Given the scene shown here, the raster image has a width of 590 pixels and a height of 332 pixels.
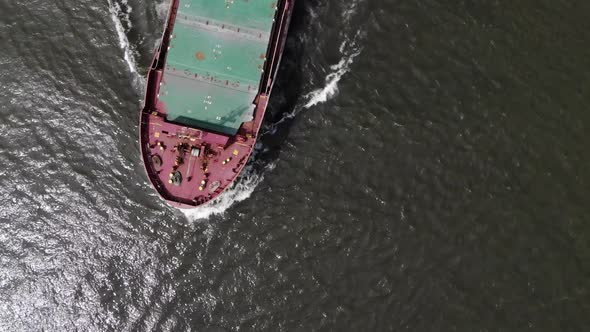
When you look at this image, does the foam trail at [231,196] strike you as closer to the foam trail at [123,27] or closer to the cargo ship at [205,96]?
the cargo ship at [205,96]

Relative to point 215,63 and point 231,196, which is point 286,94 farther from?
point 231,196

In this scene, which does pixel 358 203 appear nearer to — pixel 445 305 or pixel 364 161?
pixel 364 161

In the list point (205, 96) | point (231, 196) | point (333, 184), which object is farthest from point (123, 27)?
point (333, 184)

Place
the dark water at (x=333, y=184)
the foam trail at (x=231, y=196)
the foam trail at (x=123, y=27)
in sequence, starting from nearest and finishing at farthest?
1. the dark water at (x=333, y=184)
2. the foam trail at (x=231, y=196)
3. the foam trail at (x=123, y=27)

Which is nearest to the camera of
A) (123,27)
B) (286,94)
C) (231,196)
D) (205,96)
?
(205,96)

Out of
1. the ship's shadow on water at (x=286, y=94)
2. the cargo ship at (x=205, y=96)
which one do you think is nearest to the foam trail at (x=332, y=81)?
the ship's shadow on water at (x=286, y=94)

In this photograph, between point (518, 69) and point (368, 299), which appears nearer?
point (368, 299)

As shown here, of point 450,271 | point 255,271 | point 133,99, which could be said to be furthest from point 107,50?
point 450,271

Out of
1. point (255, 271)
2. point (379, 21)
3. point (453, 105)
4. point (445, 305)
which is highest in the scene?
point (379, 21)
